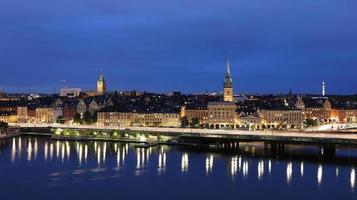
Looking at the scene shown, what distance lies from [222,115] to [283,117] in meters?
6.38

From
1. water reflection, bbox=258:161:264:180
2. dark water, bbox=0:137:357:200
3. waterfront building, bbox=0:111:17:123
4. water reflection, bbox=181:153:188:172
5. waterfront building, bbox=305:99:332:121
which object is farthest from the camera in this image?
waterfront building, bbox=305:99:332:121

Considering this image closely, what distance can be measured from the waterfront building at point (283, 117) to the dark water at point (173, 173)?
85.5 feet

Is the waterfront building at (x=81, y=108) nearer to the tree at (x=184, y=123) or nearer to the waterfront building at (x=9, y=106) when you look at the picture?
the waterfront building at (x=9, y=106)

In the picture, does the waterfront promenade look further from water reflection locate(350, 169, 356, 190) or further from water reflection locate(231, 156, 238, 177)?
water reflection locate(350, 169, 356, 190)

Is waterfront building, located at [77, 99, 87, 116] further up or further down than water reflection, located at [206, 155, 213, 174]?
further up

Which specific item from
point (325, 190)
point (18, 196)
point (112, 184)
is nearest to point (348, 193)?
point (325, 190)

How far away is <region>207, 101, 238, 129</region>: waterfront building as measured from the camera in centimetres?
6525

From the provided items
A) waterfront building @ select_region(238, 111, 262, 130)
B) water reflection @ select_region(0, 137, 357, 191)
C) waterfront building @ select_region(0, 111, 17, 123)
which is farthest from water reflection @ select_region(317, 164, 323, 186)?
waterfront building @ select_region(0, 111, 17, 123)

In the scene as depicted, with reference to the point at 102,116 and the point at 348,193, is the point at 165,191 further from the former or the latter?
the point at 102,116

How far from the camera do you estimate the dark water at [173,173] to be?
23359mm

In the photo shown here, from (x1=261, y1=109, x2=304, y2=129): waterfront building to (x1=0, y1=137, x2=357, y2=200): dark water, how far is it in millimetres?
26061

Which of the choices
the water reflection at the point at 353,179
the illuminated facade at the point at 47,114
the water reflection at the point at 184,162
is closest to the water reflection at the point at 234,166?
the water reflection at the point at 184,162

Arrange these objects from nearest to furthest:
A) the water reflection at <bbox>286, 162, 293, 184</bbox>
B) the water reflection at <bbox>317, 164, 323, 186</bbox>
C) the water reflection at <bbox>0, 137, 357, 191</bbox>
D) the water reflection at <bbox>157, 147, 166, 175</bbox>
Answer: the water reflection at <bbox>317, 164, 323, 186</bbox> → the water reflection at <bbox>286, 162, 293, 184</bbox> → the water reflection at <bbox>0, 137, 357, 191</bbox> → the water reflection at <bbox>157, 147, 166, 175</bbox>

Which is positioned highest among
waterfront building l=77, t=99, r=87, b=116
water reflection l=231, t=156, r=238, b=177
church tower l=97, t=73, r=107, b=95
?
church tower l=97, t=73, r=107, b=95
